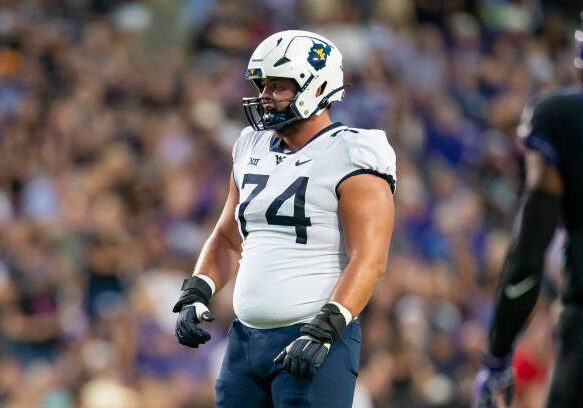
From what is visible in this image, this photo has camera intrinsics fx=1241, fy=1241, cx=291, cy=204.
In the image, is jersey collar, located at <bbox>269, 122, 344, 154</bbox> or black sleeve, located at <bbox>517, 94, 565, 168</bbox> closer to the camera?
black sleeve, located at <bbox>517, 94, 565, 168</bbox>

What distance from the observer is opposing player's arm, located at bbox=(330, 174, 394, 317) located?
4.38 metres

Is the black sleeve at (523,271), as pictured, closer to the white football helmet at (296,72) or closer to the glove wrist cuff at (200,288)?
the white football helmet at (296,72)

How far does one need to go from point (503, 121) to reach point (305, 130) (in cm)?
838

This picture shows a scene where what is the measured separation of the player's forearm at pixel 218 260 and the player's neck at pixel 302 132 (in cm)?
55

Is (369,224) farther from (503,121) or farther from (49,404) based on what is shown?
(503,121)

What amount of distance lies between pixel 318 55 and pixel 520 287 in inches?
52.4

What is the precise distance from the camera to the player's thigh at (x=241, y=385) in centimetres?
454

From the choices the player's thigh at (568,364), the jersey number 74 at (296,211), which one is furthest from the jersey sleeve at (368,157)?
the player's thigh at (568,364)

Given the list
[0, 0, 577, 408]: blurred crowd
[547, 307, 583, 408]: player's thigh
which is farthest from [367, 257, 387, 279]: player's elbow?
[0, 0, 577, 408]: blurred crowd

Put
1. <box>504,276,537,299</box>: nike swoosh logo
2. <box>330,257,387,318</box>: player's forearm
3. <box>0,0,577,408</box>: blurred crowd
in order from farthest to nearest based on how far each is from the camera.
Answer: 1. <box>0,0,577,408</box>: blurred crowd
2. <box>330,257,387,318</box>: player's forearm
3. <box>504,276,537,299</box>: nike swoosh logo

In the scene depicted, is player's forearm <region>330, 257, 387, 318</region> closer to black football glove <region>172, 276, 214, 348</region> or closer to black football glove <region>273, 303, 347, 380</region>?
black football glove <region>273, 303, 347, 380</region>

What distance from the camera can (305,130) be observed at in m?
4.77

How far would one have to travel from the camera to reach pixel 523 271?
13.0ft

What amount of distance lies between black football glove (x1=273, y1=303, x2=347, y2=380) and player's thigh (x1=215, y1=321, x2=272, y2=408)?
27 centimetres
